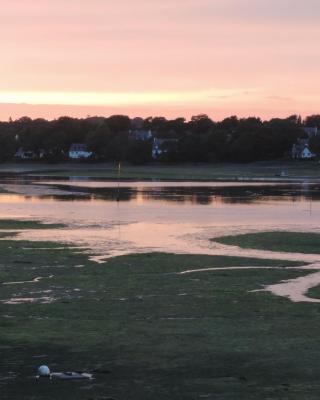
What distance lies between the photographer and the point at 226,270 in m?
27.8

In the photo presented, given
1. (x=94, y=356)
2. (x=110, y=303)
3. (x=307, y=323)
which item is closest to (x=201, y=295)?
(x=110, y=303)

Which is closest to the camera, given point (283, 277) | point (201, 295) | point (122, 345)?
point (122, 345)

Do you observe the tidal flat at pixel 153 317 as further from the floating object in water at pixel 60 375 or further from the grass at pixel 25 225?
the grass at pixel 25 225

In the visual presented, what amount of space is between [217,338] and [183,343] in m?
0.85

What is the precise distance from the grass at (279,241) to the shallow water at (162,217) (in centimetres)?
112

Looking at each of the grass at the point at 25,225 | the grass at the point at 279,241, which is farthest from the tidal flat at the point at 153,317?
the grass at the point at 25,225

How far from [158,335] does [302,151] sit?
15594cm

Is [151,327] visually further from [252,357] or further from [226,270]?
[226,270]

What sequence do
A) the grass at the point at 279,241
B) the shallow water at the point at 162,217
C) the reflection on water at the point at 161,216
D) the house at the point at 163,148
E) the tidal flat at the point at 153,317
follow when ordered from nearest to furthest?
1. the tidal flat at the point at 153,317
2. the grass at the point at 279,241
3. the shallow water at the point at 162,217
4. the reflection on water at the point at 161,216
5. the house at the point at 163,148

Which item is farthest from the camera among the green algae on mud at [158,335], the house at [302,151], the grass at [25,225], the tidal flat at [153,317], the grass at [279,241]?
the house at [302,151]

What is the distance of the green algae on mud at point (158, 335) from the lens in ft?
43.7

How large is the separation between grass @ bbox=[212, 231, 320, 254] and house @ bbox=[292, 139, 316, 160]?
403ft

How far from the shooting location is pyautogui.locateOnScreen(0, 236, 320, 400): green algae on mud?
13.3 metres

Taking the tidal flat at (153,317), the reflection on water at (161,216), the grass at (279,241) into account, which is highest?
the tidal flat at (153,317)
